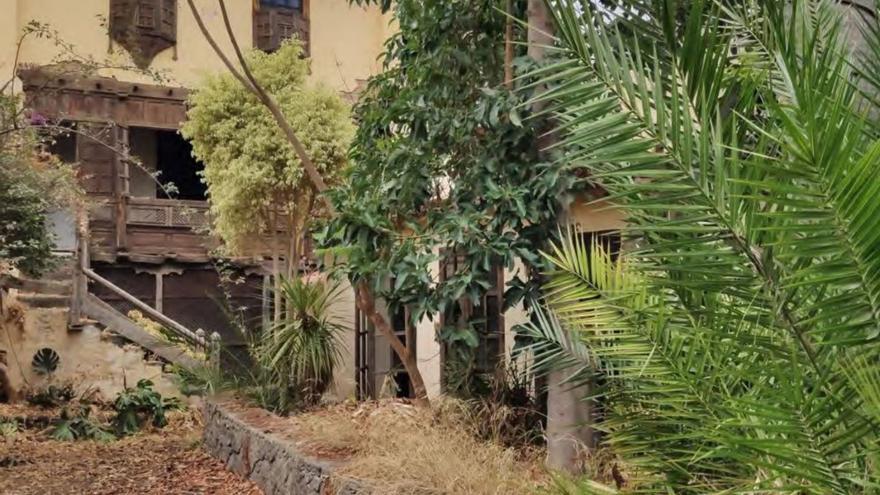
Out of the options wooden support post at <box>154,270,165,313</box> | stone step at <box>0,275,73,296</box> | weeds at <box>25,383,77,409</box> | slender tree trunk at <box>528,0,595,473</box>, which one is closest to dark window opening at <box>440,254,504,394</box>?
slender tree trunk at <box>528,0,595,473</box>

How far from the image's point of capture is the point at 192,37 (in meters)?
15.4

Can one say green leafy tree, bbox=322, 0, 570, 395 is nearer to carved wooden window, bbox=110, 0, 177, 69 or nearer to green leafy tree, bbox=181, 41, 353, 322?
green leafy tree, bbox=181, 41, 353, 322

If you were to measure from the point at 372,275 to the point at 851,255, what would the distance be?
3.58 metres

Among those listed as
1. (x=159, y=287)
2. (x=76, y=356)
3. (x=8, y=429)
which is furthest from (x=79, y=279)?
(x=8, y=429)

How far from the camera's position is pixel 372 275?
16.1 ft

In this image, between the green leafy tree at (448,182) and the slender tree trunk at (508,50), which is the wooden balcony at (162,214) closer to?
the green leafy tree at (448,182)

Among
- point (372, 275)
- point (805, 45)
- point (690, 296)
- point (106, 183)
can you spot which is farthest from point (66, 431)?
point (805, 45)

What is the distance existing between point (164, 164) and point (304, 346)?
11.0 meters

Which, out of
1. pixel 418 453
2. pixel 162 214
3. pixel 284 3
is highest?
pixel 284 3

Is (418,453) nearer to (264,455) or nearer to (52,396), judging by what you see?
(264,455)

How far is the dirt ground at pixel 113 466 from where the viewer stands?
6.50 meters

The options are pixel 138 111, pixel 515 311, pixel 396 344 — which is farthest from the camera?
pixel 138 111

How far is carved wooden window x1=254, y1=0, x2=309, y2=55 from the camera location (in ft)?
50.9

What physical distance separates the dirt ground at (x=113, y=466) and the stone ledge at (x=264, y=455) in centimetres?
15
